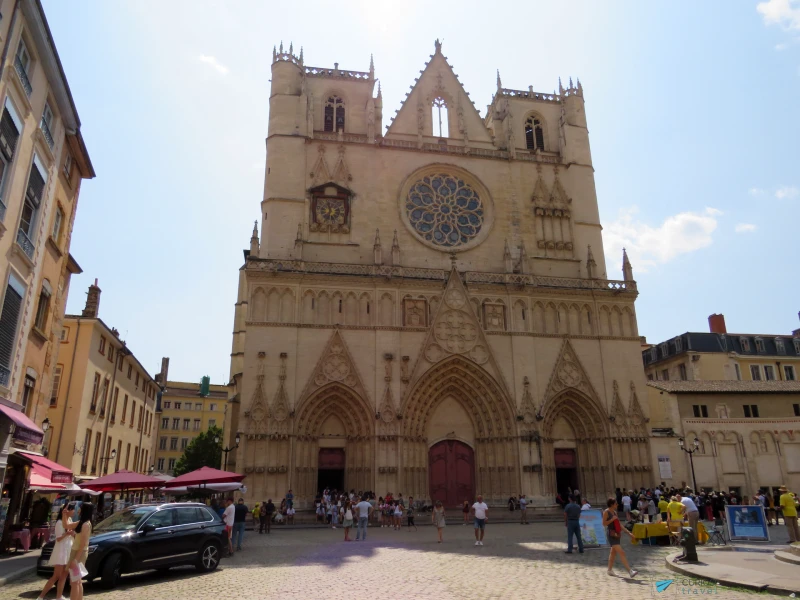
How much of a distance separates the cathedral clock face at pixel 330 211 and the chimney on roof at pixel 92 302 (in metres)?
12.6

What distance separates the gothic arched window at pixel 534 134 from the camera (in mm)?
38250

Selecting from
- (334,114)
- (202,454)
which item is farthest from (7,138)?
(202,454)

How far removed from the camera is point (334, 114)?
116 ft

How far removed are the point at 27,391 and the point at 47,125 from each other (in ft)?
25.8

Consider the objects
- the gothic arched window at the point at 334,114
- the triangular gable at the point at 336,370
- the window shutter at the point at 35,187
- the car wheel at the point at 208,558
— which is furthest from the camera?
the gothic arched window at the point at 334,114

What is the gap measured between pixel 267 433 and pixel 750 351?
1418 inches

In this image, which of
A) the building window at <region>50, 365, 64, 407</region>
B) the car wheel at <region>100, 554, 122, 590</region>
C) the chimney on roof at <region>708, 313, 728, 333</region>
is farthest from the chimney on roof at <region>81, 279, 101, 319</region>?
the chimney on roof at <region>708, 313, 728, 333</region>

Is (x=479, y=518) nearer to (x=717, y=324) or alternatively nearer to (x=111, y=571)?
(x=111, y=571)

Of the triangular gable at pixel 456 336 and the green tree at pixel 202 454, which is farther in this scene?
the green tree at pixel 202 454

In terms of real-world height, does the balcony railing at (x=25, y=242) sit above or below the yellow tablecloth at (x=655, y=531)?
above

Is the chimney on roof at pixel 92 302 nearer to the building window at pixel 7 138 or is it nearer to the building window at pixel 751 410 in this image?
the building window at pixel 7 138

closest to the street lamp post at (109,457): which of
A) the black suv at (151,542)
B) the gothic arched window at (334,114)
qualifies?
the black suv at (151,542)

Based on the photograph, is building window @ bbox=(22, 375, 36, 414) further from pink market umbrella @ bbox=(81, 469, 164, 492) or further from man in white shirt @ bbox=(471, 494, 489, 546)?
man in white shirt @ bbox=(471, 494, 489, 546)

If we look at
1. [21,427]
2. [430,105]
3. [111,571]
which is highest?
[430,105]
